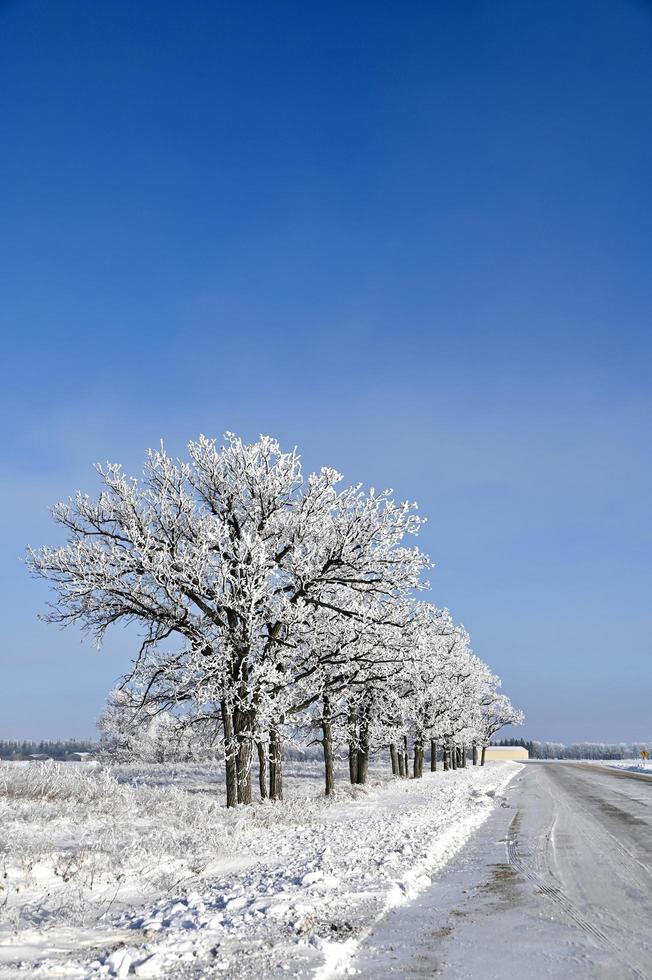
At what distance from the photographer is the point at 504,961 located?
527 centimetres

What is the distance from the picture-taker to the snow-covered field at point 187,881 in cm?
553

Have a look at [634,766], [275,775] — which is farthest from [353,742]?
[634,766]

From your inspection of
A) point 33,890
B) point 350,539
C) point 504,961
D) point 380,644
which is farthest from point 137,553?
point 504,961

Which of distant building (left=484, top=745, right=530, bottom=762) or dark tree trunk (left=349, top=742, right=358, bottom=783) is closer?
dark tree trunk (left=349, top=742, right=358, bottom=783)

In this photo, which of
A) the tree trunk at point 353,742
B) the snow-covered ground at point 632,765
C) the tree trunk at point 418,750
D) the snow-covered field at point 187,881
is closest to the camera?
the snow-covered field at point 187,881

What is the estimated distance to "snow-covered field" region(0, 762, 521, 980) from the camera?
553 centimetres

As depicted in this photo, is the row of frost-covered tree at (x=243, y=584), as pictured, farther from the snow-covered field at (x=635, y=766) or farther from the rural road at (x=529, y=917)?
the snow-covered field at (x=635, y=766)

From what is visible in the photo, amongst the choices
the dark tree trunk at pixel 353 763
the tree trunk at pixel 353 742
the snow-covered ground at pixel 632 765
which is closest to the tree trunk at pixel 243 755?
the tree trunk at pixel 353 742

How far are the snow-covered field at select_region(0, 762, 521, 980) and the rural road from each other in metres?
0.39

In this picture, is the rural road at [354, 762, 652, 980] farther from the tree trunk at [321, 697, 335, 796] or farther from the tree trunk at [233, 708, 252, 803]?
the tree trunk at [321, 697, 335, 796]

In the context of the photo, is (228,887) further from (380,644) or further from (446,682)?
(446,682)

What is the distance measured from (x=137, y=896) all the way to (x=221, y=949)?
2815 millimetres

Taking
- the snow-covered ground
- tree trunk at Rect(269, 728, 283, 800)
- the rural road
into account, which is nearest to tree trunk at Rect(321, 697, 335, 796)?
tree trunk at Rect(269, 728, 283, 800)

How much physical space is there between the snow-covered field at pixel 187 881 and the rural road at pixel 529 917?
1.29 feet
